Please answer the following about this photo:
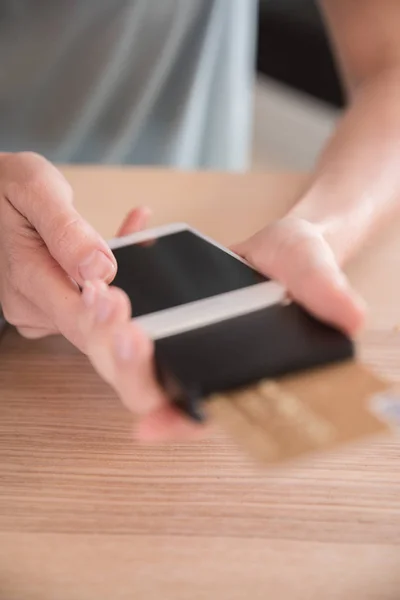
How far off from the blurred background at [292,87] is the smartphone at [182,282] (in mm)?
1107

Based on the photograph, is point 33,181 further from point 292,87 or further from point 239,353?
point 292,87

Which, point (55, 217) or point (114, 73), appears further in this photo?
point (114, 73)

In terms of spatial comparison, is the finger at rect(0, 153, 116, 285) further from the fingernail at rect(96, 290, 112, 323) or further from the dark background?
the dark background

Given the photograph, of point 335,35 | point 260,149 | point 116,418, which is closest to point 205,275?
point 116,418

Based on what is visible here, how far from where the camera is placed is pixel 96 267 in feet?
1.33

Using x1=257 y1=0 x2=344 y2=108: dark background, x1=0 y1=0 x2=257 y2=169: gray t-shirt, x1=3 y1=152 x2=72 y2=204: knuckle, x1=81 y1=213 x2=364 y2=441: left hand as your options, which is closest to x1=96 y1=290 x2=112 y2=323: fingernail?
x1=81 y1=213 x2=364 y2=441: left hand

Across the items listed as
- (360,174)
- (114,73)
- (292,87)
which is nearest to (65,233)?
(360,174)

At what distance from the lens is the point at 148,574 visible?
327mm

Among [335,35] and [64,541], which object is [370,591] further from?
[335,35]

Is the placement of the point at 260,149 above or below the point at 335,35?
below

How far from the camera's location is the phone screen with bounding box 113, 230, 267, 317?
379mm

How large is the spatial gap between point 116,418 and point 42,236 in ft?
0.39

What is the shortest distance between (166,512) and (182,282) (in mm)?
117

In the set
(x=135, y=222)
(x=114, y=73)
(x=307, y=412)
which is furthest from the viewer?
(x=114, y=73)
